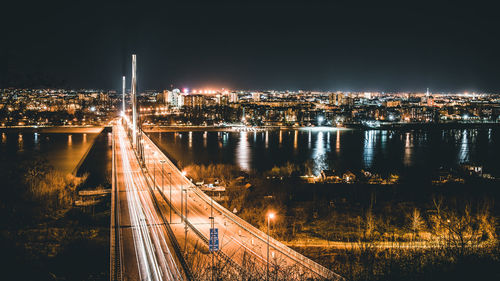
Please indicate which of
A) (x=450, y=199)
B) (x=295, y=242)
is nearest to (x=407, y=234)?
(x=295, y=242)

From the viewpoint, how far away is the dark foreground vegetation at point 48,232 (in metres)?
3.30

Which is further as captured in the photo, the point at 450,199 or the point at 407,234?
the point at 450,199

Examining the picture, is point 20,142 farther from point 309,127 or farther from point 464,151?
point 309,127

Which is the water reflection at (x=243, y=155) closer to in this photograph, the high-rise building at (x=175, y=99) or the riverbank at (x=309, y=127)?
the riverbank at (x=309, y=127)

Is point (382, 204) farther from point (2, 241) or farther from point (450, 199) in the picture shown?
point (2, 241)

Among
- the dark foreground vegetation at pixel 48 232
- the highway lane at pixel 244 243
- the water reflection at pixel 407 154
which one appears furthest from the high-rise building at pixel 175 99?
the highway lane at pixel 244 243

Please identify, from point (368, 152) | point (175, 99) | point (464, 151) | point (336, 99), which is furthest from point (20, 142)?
point (336, 99)

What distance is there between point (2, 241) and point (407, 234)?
4117 millimetres

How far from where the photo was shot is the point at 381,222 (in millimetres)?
5066

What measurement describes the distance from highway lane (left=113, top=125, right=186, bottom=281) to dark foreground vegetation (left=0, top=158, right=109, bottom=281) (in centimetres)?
26

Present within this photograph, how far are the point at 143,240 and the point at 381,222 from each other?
3006 mm

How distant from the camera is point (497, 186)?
25.8ft

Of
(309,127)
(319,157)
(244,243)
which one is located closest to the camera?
(244,243)

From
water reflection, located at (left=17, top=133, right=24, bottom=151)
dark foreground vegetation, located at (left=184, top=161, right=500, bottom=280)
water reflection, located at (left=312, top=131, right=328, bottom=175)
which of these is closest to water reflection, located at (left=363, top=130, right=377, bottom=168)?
water reflection, located at (left=312, top=131, right=328, bottom=175)
